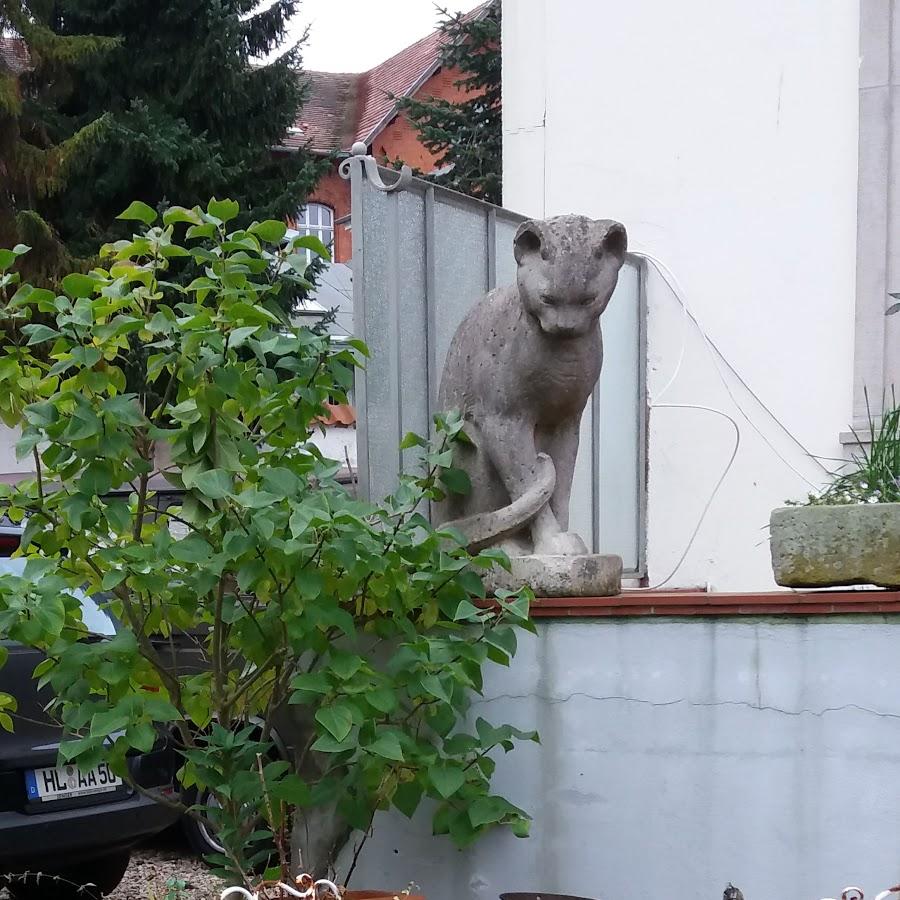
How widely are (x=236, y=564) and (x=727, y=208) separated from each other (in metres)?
3.99

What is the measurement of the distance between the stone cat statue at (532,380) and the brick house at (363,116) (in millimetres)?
17133

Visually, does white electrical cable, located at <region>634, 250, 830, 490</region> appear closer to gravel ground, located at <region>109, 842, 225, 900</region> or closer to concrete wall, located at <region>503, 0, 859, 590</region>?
concrete wall, located at <region>503, 0, 859, 590</region>

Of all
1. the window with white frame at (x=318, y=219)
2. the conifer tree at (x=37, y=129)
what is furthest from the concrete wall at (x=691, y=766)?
the window with white frame at (x=318, y=219)

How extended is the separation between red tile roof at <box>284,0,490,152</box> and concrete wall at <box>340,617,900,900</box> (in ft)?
62.9

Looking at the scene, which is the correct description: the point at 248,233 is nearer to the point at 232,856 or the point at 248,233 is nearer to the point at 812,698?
the point at 232,856

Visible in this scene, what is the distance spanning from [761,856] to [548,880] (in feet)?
2.12

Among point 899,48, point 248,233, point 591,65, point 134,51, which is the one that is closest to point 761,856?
point 248,233

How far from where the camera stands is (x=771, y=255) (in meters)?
6.30

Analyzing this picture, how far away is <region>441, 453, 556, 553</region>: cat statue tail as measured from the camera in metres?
3.88

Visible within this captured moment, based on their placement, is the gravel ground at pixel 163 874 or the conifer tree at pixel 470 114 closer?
the gravel ground at pixel 163 874

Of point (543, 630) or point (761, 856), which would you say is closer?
point (761, 856)

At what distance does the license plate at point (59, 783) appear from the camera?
4762 mm

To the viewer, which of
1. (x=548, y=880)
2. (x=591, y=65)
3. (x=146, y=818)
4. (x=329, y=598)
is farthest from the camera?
(x=591, y=65)

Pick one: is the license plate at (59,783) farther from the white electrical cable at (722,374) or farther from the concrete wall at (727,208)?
the white electrical cable at (722,374)
